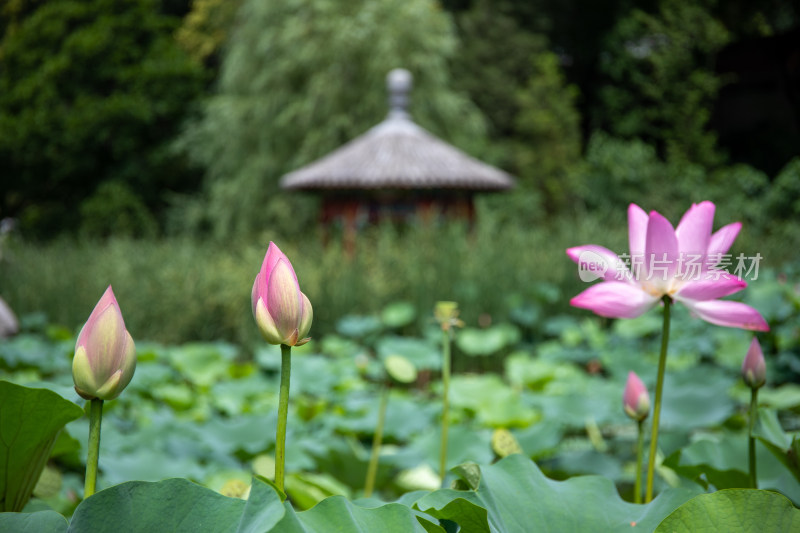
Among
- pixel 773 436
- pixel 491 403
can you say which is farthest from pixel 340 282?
pixel 773 436

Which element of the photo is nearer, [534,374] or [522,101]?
[534,374]

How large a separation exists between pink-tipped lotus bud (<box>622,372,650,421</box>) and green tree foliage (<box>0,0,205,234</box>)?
343 cm

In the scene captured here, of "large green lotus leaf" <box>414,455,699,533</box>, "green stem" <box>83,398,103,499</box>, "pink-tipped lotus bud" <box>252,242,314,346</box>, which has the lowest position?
"large green lotus leaf" <box>414,455,699,533</box>

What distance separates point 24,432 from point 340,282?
292 cm

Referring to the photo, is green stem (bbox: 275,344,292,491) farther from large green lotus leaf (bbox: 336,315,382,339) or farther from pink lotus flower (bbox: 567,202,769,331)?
large green lotus leaf (bbox: 336,315,382,339)

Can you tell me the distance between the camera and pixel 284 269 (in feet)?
1.11

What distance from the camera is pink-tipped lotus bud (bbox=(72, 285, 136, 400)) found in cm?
32

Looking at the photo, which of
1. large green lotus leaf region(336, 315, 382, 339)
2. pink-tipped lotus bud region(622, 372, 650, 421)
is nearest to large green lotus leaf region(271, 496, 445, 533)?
pink-tipped lotus bud region(622, 372, 650, 421)

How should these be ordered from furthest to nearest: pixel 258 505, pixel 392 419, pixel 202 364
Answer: pixel 202 364 → pixel 392 419 → pixel 258 505

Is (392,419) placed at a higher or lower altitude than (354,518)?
lower

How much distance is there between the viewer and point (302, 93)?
9398mm

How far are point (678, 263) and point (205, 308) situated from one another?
10.7 ft

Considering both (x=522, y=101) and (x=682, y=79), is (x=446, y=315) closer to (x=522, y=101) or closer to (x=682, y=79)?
(x=682, y=79)

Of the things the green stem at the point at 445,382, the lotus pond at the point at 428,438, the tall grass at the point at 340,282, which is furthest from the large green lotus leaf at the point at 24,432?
the tall grass at the point at 340,282
